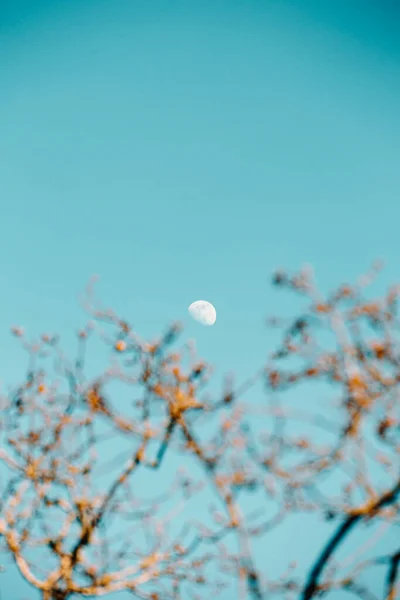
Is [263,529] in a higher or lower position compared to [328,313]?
lower

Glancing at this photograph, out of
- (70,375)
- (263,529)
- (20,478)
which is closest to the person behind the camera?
(263,529)

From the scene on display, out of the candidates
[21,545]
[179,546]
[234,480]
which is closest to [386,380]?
[234,480]

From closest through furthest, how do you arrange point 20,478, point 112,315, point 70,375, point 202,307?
point 112,315 < point 70,375 < point 20,478 < point 202,307

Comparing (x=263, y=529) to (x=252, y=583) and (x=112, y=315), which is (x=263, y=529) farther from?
(x=112, y=315)

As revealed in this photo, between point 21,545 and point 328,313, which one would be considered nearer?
point 328,313

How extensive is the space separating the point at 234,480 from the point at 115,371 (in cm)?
201

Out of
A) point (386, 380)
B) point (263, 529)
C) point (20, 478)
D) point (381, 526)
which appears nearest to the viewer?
point (381, 526)

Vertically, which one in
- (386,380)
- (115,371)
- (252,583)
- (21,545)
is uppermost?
(386,380)

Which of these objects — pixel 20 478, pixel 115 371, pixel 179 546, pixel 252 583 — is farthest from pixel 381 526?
pixel 20 478

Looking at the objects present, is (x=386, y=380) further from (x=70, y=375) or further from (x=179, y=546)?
(x=179, y=546)

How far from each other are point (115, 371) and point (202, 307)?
10.3 feet

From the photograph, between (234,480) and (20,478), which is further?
(20,478)

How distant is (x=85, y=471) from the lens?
5.96 meters

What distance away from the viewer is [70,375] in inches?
224
